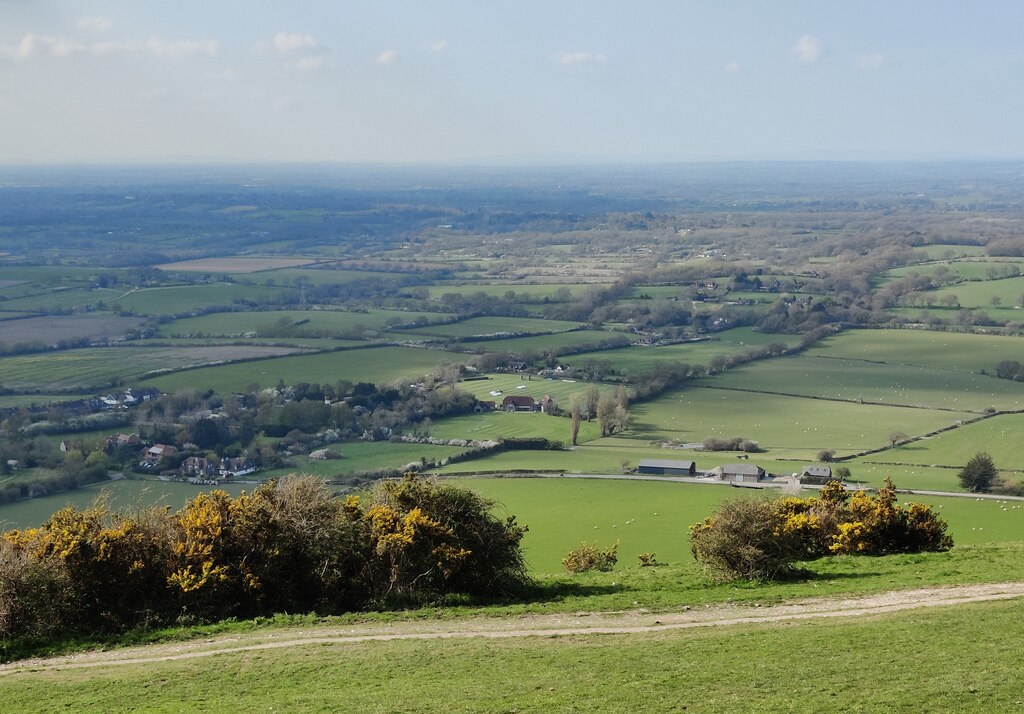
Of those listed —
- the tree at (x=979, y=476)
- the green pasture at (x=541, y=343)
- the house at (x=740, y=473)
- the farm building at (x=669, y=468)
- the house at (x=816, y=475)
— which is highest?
the tree at (x=979, y=476)

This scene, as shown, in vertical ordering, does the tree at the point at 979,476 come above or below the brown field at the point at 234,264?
above

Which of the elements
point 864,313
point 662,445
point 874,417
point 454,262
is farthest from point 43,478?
point 454,262

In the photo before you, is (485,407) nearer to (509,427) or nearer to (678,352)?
(509,427)

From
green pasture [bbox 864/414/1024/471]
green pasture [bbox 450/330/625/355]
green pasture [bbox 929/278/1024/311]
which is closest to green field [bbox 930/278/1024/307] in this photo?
green pasture [bbox 929/278/1024/311]

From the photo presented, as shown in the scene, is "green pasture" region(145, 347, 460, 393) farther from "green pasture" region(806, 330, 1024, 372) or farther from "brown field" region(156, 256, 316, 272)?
"brown field" region(156, 256, 316, 272)

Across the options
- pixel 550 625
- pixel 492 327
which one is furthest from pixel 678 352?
pixel 550 625

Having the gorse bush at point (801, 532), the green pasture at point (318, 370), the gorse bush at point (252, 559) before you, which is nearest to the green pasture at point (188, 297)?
the green pasture at point (318, 370)

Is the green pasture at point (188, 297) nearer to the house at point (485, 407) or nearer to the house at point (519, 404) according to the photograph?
the house at point (485, 407)
